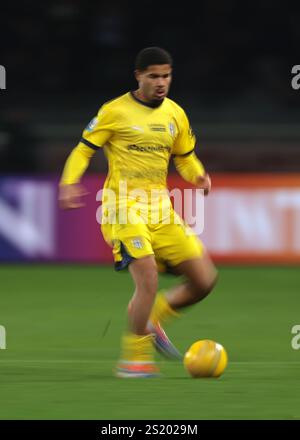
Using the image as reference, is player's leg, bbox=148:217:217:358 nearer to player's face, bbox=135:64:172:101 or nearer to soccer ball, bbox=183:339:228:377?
soccer ball, bbox=183:339:228:377

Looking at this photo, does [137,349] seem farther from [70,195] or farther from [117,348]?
[117,348]

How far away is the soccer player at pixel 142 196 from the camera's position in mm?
7137

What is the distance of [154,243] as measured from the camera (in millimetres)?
7340

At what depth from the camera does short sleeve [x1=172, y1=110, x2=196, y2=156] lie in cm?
757

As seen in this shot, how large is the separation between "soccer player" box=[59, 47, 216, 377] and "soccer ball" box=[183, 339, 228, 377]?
0.95ft

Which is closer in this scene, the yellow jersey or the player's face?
the player's face

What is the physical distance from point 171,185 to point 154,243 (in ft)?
23.3

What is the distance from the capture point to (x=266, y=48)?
64.4ft

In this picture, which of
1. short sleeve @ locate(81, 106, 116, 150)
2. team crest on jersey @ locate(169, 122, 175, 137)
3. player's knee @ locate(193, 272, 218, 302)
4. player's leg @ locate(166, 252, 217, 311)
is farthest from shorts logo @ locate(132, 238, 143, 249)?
team crest on jersey @ locate(169, 122, 175, 137)

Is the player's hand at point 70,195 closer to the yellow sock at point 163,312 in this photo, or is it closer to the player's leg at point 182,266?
the player's leg at point 182,266

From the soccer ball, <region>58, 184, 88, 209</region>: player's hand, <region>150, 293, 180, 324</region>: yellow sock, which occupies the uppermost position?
<region>58, 184, 88, 209</region>: player's hand

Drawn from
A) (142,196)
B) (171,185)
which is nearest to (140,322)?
(142,196)

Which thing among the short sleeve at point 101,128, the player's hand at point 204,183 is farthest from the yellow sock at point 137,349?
the short sleeve at point 101,128
